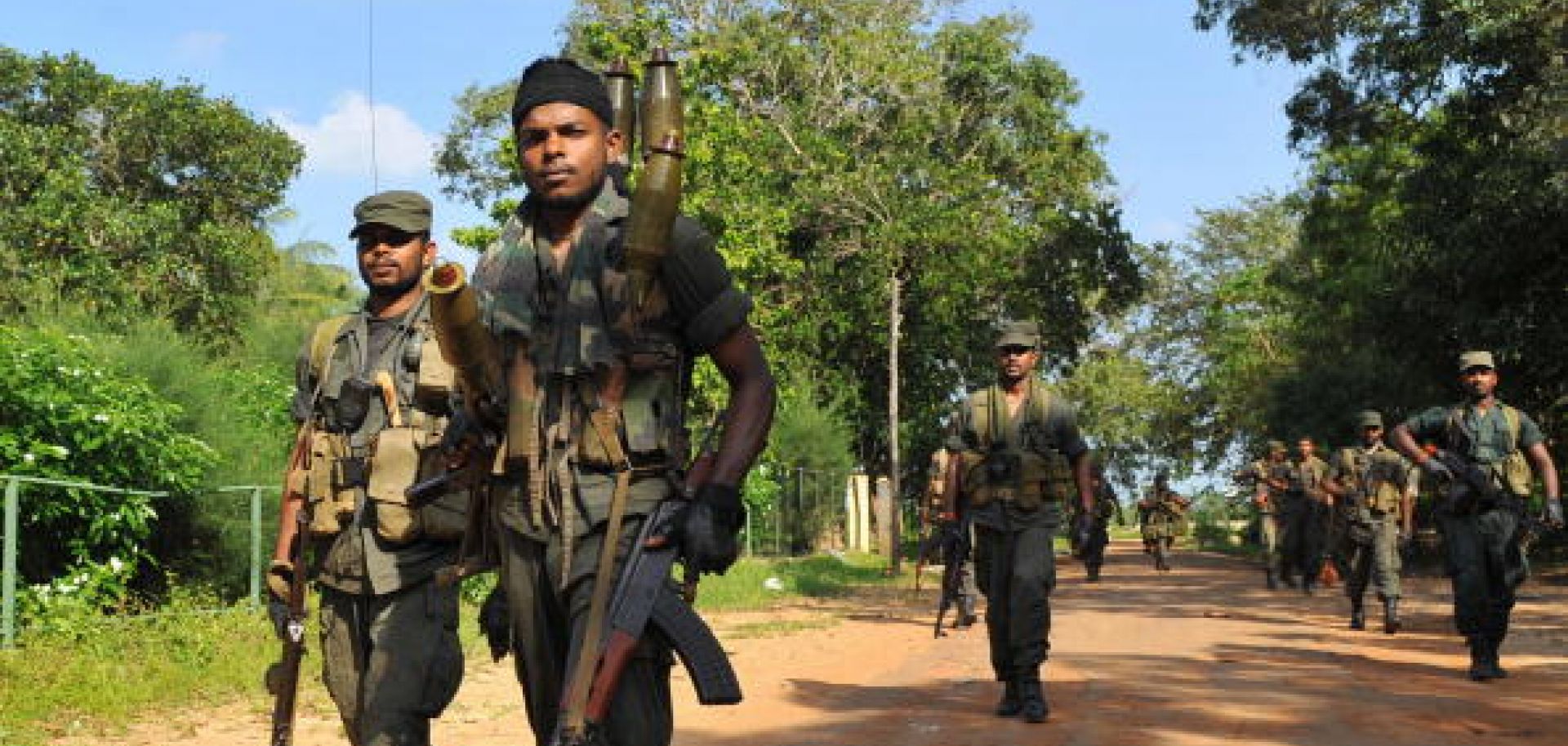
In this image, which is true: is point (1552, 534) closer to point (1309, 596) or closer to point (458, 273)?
point (1309, 596)

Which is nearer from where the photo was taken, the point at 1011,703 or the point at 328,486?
the point at 328,486

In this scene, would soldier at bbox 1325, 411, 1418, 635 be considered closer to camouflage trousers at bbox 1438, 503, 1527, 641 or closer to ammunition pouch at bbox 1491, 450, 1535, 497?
camouflage trousers at bbox 1438, 503, 1527, 641

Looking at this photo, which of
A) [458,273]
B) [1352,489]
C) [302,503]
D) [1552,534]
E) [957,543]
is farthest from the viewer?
[1552,534]

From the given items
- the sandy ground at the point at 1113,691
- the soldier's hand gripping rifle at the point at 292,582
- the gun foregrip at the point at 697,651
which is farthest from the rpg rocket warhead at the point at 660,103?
the sandy ground at the point at 1113,691

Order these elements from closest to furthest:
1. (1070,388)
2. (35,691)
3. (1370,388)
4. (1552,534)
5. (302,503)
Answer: (302,503) < (35,691) < (1552,534) < (1370,388) < (1070,388)

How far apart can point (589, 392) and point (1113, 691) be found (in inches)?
267

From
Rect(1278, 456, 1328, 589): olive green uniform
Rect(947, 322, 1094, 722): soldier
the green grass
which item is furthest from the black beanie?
Rect(1278, 456, 1328, 589): olive green uniform

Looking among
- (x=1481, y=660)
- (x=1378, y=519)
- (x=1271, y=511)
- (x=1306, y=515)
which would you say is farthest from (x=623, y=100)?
(x=1271, y=511)

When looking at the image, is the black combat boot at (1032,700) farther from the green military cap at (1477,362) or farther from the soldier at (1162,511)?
the soldier at (1162,511)

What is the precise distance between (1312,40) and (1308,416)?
1461 cm

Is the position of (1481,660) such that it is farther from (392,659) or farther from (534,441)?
(534,441)

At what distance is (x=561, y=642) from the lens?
13.1 feet

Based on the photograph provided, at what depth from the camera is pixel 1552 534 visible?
28.7 meters

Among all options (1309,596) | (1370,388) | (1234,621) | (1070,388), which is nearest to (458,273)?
(1234,621)
